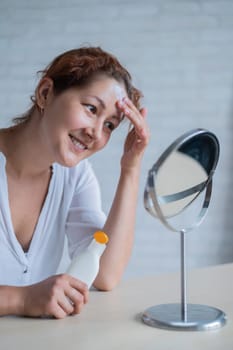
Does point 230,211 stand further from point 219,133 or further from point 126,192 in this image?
point 126,192

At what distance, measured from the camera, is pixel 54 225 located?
130 centimetres

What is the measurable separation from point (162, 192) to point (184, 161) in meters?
0.05

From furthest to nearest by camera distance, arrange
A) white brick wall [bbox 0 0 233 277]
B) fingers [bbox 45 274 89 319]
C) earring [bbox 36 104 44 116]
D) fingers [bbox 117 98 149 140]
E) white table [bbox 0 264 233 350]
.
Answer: white brick wall [bbox 0 0 233 277], earring [bbox 36 104 44 116], fingers [bbox 117 98 149 140], fingers [bbox 45 274 89 319], white table [bbox 0 264 233 350]

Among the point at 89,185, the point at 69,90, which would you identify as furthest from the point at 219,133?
the point at 69,90

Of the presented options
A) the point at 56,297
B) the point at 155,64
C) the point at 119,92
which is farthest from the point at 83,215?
the point at 155,64

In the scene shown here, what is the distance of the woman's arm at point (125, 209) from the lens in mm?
1197

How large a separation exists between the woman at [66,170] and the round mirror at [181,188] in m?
0.24

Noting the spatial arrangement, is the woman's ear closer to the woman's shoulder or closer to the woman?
the woman

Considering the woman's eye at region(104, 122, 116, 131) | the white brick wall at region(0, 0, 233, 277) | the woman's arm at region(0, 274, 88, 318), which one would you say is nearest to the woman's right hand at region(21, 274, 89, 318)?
the woman's arm at region(0, 274, 88, 318)

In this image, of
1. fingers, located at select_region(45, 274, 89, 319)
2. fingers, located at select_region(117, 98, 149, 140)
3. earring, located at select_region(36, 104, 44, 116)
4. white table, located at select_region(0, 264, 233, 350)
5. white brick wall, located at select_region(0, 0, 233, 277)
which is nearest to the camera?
white table, located at select_region(0, 264, 233, 350)

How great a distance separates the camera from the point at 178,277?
1197mm

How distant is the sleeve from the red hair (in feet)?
0.78

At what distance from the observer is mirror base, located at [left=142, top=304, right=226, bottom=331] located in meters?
0.85

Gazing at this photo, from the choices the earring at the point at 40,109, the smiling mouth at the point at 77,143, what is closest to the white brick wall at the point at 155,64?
the earring at the point at 40,109
